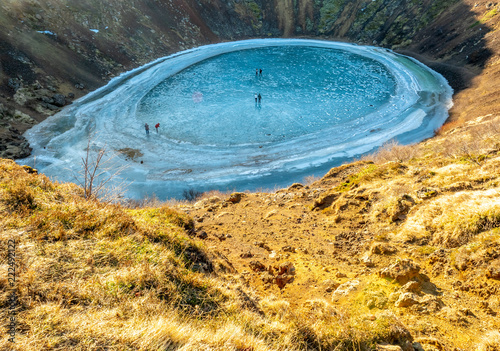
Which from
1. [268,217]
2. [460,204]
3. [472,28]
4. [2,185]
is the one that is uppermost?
[472,28]

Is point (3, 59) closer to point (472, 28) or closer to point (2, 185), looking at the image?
point (2, 185)

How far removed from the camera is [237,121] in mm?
29656

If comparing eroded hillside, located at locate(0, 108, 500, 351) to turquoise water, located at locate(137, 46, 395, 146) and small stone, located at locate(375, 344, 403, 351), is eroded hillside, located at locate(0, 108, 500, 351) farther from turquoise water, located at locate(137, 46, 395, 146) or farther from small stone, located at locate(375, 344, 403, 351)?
turquoise water, located at locate(137, 46, 395, 146)

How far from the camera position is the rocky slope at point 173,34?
30.2 metres

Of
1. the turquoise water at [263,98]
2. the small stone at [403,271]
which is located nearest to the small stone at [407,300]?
the small stone at [403,271]

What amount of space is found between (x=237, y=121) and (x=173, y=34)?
36.4m

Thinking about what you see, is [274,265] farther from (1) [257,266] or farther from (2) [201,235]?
(2) [201,235]

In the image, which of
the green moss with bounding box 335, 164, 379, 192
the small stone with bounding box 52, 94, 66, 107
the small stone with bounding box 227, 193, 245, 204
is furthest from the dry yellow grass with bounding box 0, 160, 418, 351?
the small stone with bounding box 52, 94, 66, 107

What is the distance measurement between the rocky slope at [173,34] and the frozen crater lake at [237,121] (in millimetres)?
2423

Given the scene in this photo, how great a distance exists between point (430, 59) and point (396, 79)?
1258 cm

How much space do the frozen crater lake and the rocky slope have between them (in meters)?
2.42

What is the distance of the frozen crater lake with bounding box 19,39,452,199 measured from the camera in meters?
22.0

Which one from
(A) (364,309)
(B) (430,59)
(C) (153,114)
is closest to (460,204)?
(A) (364,309)

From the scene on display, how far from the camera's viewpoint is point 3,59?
3012 cm
